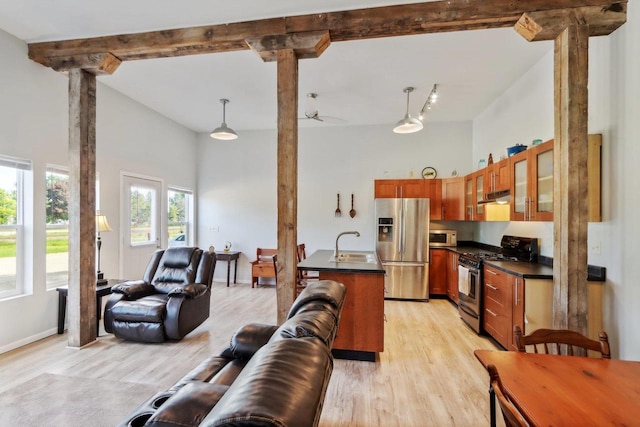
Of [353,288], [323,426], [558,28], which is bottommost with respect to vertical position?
[323,426]

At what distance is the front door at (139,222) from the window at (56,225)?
0.84 m

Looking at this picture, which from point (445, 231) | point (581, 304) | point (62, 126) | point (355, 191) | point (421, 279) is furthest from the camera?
point (355, 191)

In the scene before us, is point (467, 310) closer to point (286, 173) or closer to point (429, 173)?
point (429, 173)

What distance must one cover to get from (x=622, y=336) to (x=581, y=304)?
0.40 meters

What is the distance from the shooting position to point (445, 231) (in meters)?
5.37

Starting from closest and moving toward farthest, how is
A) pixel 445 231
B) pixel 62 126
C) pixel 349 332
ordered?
pixel 349 332, pixel 62 126, pixel 445 231

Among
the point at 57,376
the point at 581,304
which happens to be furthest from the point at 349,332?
the point at 57,376

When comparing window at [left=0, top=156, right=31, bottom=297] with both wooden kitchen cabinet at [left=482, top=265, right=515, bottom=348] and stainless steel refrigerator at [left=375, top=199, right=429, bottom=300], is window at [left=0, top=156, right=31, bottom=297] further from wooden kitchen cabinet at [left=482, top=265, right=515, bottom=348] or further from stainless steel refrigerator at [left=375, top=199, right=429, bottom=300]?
wooden kitchen cabinet at [left=482, top=265, right=515, bottom=348]

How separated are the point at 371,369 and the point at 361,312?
50 centimetres

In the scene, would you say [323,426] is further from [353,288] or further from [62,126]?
[62,126]

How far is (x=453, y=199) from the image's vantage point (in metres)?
5.12

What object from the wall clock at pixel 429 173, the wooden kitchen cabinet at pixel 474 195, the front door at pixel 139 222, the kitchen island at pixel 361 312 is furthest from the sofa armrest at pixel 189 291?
the wall clock at pixel 429 173

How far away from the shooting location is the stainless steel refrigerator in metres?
4.93

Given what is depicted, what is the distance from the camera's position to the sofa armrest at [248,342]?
1.97 metres
